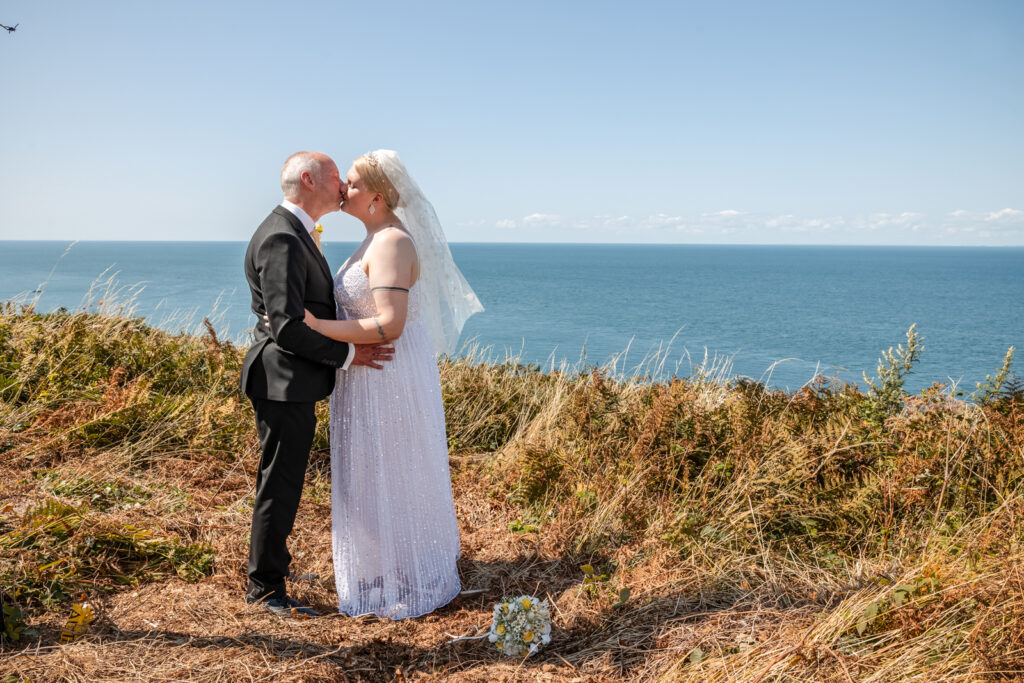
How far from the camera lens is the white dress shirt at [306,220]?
10.2 ft

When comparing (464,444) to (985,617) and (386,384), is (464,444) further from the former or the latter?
(985,617)

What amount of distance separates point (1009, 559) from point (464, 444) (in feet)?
13.4

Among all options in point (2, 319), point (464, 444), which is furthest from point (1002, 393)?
point (2, 319)

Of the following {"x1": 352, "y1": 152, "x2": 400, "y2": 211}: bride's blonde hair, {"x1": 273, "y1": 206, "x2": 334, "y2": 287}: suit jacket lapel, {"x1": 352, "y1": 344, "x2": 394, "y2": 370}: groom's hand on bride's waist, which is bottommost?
{"x1": 352, "y1": 344, "x2": 394, "y2": 370}: groom's hand on bride's waist

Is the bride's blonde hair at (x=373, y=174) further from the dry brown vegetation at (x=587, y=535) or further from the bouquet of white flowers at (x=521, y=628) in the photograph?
the dry brown vegetation at (x=587, y=535)

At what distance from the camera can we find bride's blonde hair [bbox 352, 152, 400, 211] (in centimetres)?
318

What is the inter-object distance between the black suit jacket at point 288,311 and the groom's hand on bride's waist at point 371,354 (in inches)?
3.6

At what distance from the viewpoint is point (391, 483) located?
11.4 ft

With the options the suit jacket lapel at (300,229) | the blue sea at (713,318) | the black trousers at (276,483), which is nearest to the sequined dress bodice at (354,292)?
the suit jacket lapel at (300,229)

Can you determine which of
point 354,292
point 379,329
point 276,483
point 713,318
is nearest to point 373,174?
point 354,292

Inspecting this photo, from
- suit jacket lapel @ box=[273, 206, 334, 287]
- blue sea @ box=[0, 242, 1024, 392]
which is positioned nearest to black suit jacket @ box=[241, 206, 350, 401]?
suit jacket lapel @ box=[273, 206, 334, 287]

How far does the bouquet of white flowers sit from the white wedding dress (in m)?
0.69

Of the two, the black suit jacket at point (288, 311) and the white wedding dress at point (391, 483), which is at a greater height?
the black suit jacket at point (288, 311)

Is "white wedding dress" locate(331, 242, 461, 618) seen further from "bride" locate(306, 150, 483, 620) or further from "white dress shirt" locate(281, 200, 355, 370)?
"white dress shirt" locate(281, 200, 355, 370)
